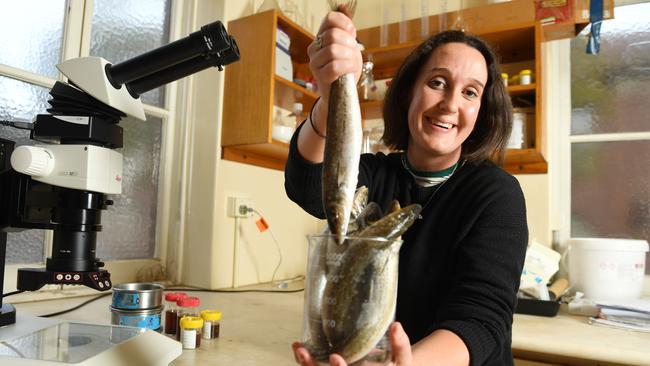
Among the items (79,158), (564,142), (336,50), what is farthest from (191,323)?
(564,142)

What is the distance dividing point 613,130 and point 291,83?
1405mm

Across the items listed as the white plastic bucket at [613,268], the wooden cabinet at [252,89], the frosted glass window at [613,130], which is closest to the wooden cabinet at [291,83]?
the wooden cabinet at [252,89]

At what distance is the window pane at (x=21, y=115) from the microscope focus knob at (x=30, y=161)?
634mm

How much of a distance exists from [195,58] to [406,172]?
1.51 feet

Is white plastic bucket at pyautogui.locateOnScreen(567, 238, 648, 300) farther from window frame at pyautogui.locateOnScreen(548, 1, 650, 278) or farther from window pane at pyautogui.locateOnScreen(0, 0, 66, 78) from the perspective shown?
window pane at pyautogui.locateOnScreen(0, 0, 66, 78)

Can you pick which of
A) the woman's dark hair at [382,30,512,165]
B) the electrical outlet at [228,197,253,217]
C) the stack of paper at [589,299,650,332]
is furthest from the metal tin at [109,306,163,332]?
the stack of paper at [589,299,650,332]

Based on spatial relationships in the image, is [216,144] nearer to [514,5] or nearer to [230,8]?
[230,8]

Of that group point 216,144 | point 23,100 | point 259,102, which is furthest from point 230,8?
point 23,100

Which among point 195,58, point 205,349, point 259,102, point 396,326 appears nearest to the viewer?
point 396,326

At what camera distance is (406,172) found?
0.94 metres

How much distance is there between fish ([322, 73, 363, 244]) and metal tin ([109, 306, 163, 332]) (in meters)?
0.64

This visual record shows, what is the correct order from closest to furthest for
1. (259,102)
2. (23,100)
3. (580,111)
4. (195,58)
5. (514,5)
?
(195,58)
(23,100)
(259,102)
(514,5)
(580,111)

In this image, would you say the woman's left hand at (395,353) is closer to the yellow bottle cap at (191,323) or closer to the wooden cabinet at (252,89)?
the yellow bottle cap at (191,323)

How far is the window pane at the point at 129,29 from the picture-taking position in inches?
60.3
